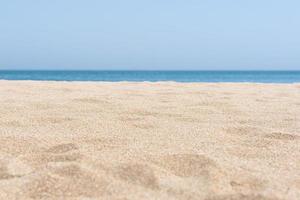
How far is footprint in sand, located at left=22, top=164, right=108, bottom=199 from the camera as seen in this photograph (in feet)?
6.22

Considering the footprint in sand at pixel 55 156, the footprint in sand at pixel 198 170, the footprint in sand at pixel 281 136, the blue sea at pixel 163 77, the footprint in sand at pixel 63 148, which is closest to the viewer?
the footprint in sand at pixel 198 170

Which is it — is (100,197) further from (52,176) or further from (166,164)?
(166,164)

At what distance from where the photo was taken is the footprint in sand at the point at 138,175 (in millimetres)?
2023

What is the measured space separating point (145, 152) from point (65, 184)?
0.56 m

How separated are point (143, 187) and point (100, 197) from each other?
20 centimetres

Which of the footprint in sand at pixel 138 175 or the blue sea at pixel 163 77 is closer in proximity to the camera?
the footprint in sand at pixel 138 175

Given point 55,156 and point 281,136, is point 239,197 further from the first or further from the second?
point 281,136

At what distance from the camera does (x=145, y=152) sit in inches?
95.8

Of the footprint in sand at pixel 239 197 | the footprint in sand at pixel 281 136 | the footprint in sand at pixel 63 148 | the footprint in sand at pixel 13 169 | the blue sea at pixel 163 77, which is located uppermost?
the footprint in sand at pixel 281 136

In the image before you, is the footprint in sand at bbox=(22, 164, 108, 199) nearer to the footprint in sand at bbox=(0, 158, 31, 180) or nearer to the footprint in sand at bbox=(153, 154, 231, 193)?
the footprint in sand at bbox=(0, 158, 31, 180)

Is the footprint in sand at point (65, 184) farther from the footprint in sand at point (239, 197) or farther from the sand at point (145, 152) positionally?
the footprint in sand at point (239, 197)

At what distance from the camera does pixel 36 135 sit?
275 cm

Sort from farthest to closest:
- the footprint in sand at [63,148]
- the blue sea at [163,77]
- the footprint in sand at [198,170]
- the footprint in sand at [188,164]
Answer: the blue sea at [163,77]
the footprint in sand at [63,148]
the footprint in sand at [188,164]
the footprint in sand at [198,170]

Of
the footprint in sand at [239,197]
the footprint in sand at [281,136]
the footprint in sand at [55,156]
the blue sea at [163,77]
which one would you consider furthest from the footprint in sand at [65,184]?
the blue sea at [163,77]
